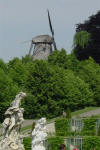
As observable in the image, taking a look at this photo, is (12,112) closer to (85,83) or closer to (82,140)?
(82,140)

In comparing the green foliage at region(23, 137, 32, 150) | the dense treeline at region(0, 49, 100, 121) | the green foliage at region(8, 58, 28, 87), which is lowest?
the green foliage at region(23, 137, 32, 150)

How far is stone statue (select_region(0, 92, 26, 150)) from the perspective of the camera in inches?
963

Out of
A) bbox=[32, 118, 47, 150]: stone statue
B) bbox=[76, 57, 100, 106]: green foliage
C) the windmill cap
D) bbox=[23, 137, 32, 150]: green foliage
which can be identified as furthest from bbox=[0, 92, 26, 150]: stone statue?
the windmill cap

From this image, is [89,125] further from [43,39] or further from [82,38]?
[43,39]

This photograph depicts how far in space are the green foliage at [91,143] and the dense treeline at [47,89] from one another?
23.1m

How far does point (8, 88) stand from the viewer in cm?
5616

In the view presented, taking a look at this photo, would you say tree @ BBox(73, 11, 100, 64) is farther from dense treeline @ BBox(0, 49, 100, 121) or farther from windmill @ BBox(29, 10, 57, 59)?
windmill @ BBox(29, 10, 57, 59)

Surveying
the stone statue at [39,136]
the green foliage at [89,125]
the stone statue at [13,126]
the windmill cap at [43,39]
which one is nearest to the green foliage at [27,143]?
the stone statue at [13,126]

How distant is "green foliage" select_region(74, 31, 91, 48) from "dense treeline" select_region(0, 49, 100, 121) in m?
11.9

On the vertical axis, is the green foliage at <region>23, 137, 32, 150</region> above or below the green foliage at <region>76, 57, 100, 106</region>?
below

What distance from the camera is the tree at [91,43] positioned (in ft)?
256

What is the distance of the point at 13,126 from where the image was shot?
968 inches

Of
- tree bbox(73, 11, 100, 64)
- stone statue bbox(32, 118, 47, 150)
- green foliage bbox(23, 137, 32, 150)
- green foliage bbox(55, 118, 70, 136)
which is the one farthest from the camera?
tree bbox(73, 11, 100, 64)

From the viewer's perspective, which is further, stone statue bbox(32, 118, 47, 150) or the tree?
the tree
